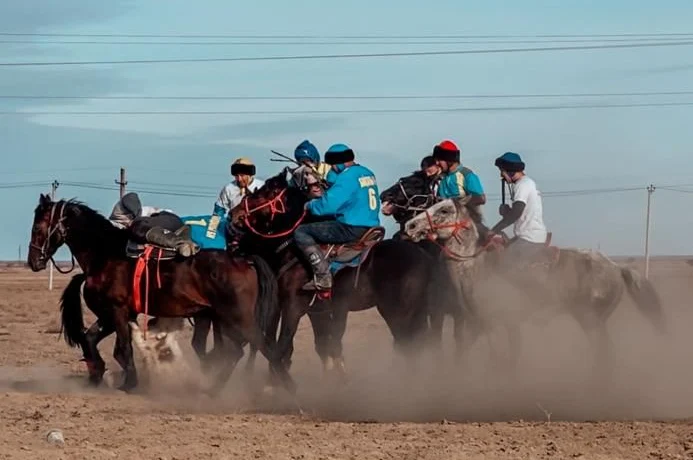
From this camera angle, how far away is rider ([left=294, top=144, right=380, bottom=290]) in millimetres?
13117

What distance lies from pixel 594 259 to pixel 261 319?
4466mm

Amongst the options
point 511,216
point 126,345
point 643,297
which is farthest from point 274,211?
point 643,297

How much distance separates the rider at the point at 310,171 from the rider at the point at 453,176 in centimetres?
134

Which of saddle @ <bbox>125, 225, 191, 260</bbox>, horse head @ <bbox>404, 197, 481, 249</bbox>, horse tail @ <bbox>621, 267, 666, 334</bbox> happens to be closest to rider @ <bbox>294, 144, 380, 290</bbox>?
horse head @ <bbox>404, 197, 481, 249</bbox>

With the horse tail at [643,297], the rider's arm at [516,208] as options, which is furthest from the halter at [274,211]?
the horse tail at [643,297]

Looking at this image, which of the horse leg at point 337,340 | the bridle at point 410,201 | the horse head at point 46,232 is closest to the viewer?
the horse leg at point 337,340

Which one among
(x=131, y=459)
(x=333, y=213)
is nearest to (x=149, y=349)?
(x=333, y=213)

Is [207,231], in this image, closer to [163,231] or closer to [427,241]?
[163,231]

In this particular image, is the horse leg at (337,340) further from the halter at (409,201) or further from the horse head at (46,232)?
the horse head at (46,232)

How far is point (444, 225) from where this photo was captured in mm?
14062

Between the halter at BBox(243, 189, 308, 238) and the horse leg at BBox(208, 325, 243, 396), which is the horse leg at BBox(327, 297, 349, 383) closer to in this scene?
the halter at BBox(243, 189, 308, 238)

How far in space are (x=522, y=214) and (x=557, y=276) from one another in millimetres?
999

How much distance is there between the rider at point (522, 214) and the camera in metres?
14.4

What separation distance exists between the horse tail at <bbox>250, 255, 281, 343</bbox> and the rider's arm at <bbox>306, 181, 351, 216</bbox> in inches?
31.6
